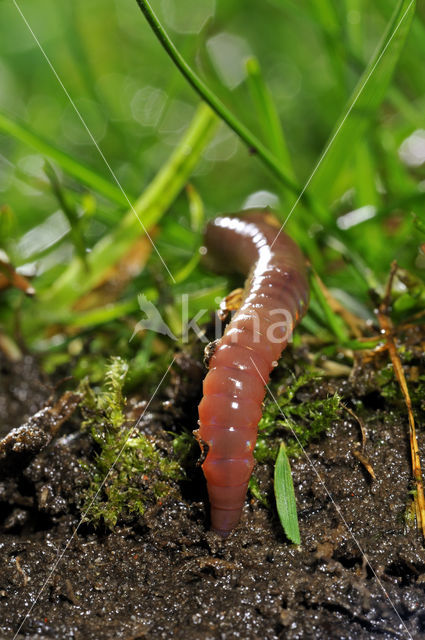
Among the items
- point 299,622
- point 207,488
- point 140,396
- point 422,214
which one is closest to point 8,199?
point 140,396

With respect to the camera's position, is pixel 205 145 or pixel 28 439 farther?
pixel 205 145

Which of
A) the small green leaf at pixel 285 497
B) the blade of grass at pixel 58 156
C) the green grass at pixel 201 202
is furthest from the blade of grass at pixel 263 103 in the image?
the small green leaf at pixel 285 497

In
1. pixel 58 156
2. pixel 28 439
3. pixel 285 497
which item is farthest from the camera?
pixel 58 156

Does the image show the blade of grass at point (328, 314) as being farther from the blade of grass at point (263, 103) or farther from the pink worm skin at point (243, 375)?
the blade of grass at point (263, 103)

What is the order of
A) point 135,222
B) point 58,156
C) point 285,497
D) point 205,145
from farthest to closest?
point 205,145
point 135,222
point 58,156
point 285,497

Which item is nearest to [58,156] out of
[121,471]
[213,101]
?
[213,101]

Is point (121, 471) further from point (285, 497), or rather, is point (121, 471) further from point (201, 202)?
point (201, 202)

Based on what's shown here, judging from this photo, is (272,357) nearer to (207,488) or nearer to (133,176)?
(207,488)
